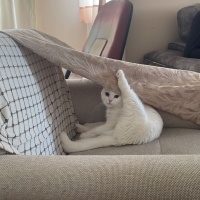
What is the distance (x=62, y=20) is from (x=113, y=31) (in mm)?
1173

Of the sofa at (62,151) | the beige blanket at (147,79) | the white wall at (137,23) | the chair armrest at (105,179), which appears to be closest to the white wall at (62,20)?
the white wall at (137,23)

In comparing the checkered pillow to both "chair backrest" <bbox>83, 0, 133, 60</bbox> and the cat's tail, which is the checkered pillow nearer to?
the cat's tail

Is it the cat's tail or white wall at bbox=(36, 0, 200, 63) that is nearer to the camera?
the cat's tail

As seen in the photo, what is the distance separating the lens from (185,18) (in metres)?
2.25

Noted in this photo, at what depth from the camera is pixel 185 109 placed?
1208 mm

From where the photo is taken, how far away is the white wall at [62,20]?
2650 millimetres

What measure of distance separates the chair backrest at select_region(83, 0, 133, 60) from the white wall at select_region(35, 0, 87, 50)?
2.43 feet

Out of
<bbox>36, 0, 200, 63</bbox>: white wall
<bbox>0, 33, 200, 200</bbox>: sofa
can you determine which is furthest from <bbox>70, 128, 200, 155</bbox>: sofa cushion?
<bbox>36, 0, 200, 63</bbox>: white wall

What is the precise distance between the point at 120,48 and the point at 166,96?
0.57 m

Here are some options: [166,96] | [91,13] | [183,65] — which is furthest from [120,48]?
[91,13]

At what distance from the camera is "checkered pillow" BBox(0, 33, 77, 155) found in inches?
31.1

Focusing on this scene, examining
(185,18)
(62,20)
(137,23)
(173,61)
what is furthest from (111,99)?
(62,20)

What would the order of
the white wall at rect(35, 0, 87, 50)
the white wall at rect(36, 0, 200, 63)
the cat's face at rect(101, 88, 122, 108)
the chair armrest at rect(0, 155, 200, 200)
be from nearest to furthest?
the chair armrest at rect(0, 155, 200, 200) → the cat's face at rect(101, 88, 122, 108) → the white wall at rect(36, 0, 200, 63) → the white wall at rect(35, 0, 87, 50)

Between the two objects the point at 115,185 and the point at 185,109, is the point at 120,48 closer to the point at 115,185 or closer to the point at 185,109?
the point at 185,109
